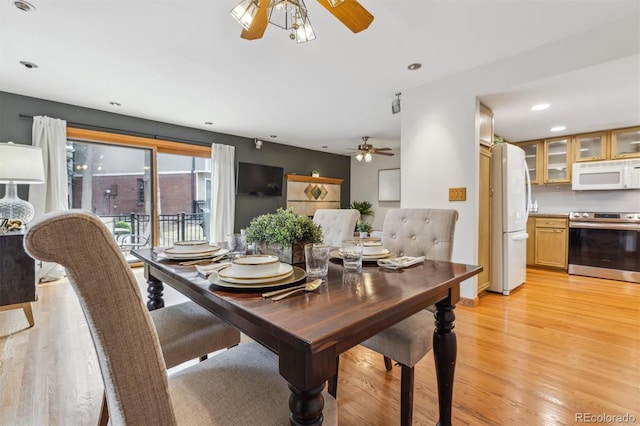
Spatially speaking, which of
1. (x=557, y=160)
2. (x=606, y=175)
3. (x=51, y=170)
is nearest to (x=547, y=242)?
(x=606, y=175)

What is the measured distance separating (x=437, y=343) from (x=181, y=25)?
2.67 metres

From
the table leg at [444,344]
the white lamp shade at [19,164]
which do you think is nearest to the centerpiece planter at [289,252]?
the table leg at [444,344]

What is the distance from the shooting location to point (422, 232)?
1670 millimetres

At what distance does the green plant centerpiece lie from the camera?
4.14ft

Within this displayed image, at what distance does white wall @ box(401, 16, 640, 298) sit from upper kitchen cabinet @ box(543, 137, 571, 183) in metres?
2.78

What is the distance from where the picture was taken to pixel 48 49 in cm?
254

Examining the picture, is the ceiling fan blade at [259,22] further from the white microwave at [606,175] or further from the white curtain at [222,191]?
the white microwave at [606,175]

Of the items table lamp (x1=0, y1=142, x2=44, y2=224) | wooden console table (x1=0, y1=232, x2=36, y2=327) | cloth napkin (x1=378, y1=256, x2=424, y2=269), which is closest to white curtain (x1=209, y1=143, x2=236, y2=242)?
table lamp (x1=0, y1=142, x2=44, y2=224)

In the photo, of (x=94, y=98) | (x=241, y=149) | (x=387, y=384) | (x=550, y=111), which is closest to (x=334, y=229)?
(x=387, y=384)

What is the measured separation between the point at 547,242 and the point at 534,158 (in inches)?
56.1

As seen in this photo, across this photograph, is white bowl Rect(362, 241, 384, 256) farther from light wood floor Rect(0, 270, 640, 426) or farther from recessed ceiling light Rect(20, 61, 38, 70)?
recessed ceiling light Rect(20, 61, 38, 70)

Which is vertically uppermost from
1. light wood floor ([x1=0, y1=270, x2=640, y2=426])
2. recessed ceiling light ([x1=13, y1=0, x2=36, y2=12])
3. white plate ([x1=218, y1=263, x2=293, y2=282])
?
recessed ceiling light ([x1=13, y1=0, x2=36, y2=12])

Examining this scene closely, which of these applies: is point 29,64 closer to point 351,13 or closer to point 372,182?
point 351,13

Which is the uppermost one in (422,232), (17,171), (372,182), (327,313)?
(372,182)
